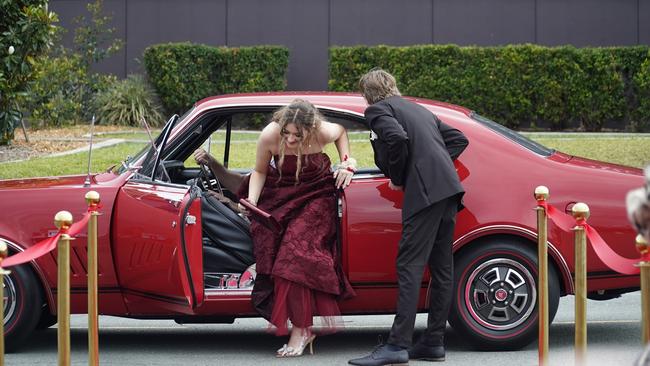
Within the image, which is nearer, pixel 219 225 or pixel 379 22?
pixel 219 225

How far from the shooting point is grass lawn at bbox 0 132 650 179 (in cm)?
1427

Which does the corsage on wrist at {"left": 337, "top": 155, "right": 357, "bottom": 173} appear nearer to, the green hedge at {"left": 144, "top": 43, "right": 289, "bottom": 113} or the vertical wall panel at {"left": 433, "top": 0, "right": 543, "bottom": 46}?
the green hedge at {"left": 144, "top": 43, "right": 289, "bottom": 113}

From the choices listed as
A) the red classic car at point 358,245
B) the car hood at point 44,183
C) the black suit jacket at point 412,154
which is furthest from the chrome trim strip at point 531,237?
the car hood at point 44,183

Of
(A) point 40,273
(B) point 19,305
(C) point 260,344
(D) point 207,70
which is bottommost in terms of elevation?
(C) point 260,344

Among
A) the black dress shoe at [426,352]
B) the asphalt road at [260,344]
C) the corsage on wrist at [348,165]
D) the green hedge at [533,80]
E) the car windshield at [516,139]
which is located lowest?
the asphalt road at [260,344]

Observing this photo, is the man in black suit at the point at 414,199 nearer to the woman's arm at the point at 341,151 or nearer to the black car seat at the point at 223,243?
the woman's arm at the point at 341,151

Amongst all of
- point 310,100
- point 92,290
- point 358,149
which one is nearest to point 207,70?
point 358,149

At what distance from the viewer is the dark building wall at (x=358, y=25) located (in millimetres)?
22141

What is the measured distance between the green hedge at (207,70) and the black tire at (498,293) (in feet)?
45.7

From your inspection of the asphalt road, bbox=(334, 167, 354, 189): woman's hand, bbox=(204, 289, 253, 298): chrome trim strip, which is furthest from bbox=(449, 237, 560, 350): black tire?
bbox=(204, 289, 253, 298): chrome trim strip

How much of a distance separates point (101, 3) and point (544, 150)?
15984 mm

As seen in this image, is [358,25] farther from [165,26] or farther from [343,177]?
[343,177]

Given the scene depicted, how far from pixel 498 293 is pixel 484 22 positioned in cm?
1568

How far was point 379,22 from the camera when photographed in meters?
22.3
